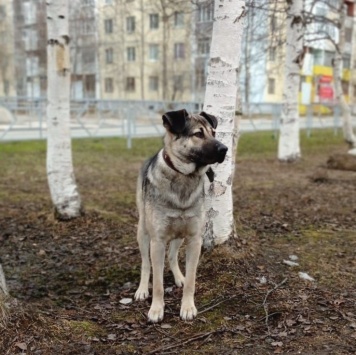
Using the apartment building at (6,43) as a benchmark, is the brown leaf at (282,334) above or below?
below

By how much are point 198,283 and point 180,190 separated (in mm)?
1065

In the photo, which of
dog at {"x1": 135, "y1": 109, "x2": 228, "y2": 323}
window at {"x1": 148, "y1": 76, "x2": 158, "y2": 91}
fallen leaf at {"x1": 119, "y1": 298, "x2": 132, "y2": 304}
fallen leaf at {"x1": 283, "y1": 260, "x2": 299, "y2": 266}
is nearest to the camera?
dog at {"x1": 135, "y1": 109, "x2": 228, "y2": 323}

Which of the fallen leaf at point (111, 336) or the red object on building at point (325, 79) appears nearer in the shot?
the fallen leaf at point (111, 336)

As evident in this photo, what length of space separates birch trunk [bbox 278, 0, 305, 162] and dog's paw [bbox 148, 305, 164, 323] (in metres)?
9.56

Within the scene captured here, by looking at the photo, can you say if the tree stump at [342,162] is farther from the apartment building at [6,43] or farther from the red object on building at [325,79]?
the red object on building at [325,79]

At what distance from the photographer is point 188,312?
3.76m

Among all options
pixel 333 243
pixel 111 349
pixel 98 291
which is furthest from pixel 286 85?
pixel 111 349

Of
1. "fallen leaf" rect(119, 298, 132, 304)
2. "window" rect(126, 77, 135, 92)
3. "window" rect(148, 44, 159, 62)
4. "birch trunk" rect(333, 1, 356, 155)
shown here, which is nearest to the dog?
"fallen leaf" rect(119, 298, 132, 304)

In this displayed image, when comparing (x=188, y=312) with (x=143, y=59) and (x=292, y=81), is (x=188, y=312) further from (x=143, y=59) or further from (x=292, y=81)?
(x=143, y=59)

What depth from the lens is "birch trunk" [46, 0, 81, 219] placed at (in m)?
6.20

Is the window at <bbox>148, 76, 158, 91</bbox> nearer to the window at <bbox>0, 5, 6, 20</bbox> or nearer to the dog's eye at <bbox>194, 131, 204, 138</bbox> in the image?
the window at <bbox>0, 5, 6, 20</bbox>

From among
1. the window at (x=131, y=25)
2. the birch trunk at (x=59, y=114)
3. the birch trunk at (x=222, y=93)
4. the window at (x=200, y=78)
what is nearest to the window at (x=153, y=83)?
the window at (x=131, y=25)

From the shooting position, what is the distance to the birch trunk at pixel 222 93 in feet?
14.8

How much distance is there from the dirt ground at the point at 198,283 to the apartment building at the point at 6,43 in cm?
3380
